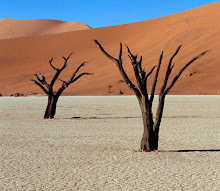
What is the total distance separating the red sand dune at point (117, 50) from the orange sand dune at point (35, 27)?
53.7 meters

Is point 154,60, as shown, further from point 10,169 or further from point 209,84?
point 10,169

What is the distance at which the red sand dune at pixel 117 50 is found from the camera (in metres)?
65.2

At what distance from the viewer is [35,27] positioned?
161 metres

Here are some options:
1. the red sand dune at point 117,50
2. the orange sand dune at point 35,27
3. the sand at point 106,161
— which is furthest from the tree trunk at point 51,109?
the orange sand dune at point 35,27

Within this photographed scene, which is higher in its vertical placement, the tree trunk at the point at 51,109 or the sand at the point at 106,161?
the tree trunk at the point at 51,109

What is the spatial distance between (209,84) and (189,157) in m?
53.2

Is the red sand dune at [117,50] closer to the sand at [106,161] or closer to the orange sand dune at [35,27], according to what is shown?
the sand at [106,161]

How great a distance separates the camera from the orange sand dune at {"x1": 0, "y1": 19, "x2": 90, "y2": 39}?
152 metres

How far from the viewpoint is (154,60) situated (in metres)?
73.6

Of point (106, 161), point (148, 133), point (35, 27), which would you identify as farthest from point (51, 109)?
point (35, 27)

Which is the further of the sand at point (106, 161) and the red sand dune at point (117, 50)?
the red sand dune at point (117, 50)

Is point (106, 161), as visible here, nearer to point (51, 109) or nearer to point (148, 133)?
point (148, 133)

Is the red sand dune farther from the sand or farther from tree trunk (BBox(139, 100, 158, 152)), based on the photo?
tree trunk (BBox(139, 100, 158, 152))

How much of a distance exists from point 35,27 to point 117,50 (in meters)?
80.6
